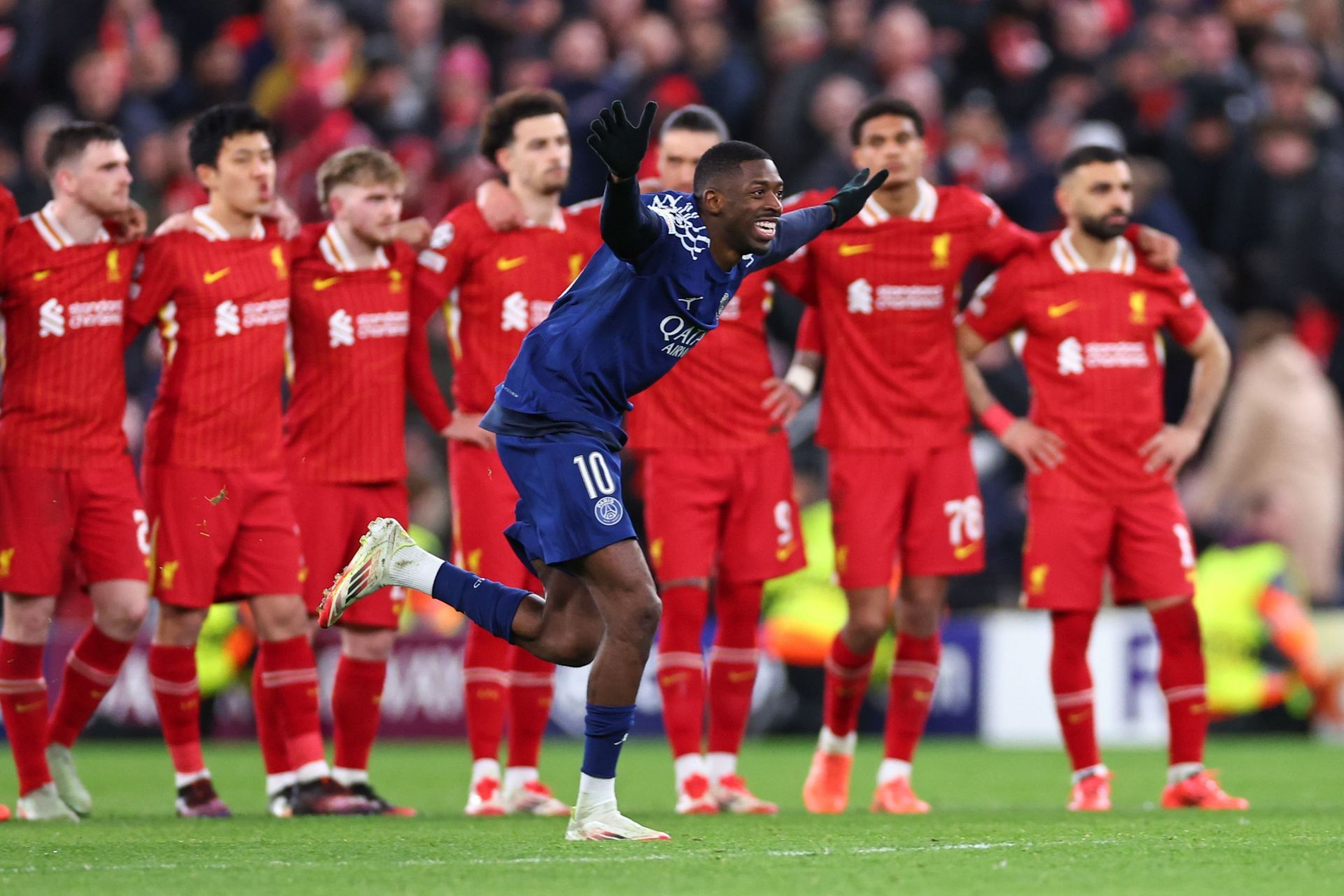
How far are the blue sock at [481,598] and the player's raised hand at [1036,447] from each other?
2768 millimetres

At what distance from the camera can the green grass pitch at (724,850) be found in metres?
5.75

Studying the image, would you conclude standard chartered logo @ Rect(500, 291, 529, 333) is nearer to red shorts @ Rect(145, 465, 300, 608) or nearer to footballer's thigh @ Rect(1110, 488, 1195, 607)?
red shorts @ Rect(145, 465, 300, 608)

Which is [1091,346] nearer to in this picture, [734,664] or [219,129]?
[734,664]

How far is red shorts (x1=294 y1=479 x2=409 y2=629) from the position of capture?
343 inches

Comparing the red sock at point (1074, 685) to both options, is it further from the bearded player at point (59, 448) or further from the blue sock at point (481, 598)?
the bearded player at point (59, 448)

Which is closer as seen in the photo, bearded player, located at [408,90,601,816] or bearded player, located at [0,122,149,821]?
bearded player, located at [0,122,149,821]

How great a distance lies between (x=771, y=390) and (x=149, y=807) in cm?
328

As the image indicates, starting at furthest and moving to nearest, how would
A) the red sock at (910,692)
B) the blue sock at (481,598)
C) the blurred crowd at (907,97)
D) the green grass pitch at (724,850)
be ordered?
the blurred crowd at (907,97)
the red sock at (910,692)
the blue sock at (481,598)
the green grass pitch at (724,850)

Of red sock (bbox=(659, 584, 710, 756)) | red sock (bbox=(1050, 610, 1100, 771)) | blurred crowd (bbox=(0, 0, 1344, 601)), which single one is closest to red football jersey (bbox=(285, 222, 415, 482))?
red sock (bbox=(659, 584, 710, 756))

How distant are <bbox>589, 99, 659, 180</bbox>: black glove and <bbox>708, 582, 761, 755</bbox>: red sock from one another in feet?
9.74

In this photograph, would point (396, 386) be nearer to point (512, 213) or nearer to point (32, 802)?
Answer: point (512, 213)

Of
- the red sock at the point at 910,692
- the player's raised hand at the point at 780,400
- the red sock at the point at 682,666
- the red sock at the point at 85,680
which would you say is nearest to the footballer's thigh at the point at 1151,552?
the red sock at the point at 910,692

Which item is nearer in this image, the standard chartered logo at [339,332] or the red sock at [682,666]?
the red sock at [682,666]

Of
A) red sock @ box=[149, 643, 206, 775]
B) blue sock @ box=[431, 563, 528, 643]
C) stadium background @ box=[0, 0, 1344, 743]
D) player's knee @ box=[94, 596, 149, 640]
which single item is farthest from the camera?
stadium background @ box=[0, 0, 1344, 743]
